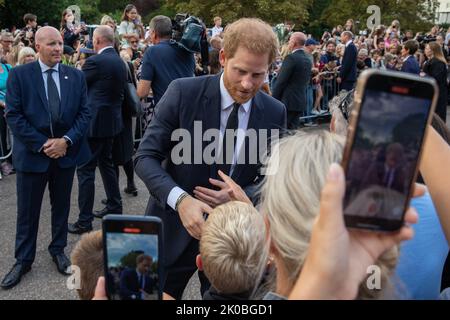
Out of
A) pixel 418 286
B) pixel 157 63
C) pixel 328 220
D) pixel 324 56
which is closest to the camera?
pixel 328 220

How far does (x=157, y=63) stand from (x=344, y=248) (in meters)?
4.60

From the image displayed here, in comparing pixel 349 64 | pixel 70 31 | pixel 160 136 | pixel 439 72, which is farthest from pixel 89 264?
pixel 70 31

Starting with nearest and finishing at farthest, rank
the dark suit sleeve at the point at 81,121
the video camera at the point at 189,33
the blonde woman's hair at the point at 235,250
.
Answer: the blonde woman's hair at the point at 235,250 → the dark suit sleeve at the point at 81,121 → the video camera at the point at 189,33

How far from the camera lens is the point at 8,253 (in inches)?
173

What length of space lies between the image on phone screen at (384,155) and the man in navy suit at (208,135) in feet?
4.24

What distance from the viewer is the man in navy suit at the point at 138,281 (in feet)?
4.22

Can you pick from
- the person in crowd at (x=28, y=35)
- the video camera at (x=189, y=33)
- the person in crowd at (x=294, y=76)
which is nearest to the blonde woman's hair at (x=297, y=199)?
the video camera at (x=189, y=33)

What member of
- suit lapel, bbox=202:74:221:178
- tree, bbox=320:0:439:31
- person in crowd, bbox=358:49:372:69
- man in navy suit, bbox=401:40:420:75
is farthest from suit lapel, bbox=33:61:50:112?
tree, bbox=320:0:439:31

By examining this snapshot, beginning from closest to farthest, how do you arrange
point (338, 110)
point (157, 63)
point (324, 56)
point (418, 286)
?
point (418, 286) < point (338, 110) < point (157, 63) < point (324, 56)

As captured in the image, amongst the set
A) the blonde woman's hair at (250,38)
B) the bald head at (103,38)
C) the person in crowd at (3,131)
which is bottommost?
the person in crowd at (3,131)

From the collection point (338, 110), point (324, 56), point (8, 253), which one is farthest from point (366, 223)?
point (324, 56)

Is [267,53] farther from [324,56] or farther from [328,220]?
[324,56]

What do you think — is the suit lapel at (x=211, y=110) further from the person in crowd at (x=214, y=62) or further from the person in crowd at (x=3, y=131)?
the person in crowd at (x=3, y=131)

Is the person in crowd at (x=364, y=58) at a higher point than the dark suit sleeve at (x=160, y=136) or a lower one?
lower
